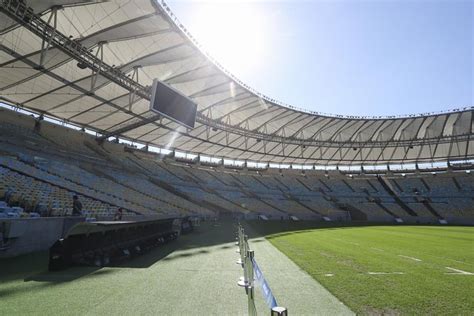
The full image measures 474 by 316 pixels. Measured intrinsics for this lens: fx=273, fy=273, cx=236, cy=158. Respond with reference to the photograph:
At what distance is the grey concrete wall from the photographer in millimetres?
7854

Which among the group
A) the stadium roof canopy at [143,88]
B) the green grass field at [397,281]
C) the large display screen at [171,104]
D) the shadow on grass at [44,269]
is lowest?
the shadow on grass at [44,269]

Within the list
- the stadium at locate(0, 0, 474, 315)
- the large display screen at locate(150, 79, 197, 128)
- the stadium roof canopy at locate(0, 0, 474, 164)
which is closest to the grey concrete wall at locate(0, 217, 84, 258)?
the stadium at locate(0, 0, 474, 315)

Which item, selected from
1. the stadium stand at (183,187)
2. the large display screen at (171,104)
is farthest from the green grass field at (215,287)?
the large display screen at (171,104)

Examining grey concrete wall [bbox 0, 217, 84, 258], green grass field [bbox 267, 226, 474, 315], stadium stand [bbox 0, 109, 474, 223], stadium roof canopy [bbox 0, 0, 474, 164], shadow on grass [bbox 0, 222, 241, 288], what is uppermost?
stadium roof canopy [bbox 0, 0, 474, 164]

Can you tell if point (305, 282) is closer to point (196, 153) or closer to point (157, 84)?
point (157, 84)

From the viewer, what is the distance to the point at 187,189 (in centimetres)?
3744

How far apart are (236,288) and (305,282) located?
151 cm

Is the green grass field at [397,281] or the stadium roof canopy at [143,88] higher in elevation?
the stadium roof canopy at [143,88]

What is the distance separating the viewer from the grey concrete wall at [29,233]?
7854mm

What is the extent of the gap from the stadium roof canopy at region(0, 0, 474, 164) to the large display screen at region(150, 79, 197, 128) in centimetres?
180

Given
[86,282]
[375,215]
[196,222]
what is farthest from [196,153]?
[86,282]

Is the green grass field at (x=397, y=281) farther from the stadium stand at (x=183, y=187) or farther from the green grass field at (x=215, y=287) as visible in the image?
the stadium stand at (x=183, y=187)

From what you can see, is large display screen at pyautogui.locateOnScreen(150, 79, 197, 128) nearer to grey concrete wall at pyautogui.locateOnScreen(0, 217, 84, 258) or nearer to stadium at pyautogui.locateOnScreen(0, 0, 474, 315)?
stadium at pyautogui.locateOnScreen(0, 0, 474, 315)

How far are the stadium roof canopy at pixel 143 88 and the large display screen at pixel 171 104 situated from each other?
1798 millimetres
